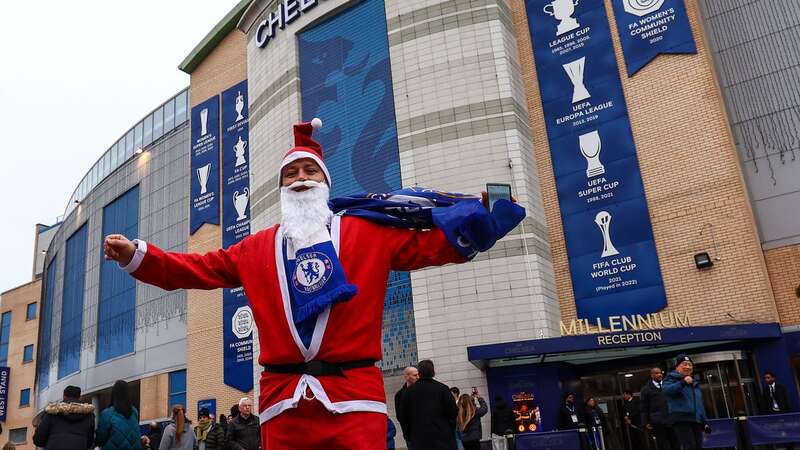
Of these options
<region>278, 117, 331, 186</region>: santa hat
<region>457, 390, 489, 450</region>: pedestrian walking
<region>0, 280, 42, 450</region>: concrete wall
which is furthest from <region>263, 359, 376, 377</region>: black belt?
<region>0, 280, 42, 450</region>: concrete wall

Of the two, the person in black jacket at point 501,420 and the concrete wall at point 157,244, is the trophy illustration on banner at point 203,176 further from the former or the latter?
the person in black jacket at point 501,420

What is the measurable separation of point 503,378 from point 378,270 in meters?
12.8

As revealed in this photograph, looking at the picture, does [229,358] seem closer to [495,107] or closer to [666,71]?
Answer: [495,107]

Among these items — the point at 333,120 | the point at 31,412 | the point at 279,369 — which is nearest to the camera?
the point at 279,369

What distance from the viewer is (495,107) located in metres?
17.5

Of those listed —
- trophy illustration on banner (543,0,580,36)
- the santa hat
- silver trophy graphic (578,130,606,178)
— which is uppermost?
trophy illustration on banner (543,0,580,36)

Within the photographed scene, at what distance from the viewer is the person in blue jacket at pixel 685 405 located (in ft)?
25.4

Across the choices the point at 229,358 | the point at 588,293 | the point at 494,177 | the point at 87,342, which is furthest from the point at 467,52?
the point at 87,342

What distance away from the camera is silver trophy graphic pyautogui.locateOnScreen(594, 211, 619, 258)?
53.9 feet

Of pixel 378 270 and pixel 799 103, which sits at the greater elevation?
pixel 799 103

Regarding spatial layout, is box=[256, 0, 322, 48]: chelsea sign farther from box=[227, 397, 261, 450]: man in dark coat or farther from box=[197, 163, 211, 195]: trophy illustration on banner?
box=[227, 397, 261, 450]: man in dark coat

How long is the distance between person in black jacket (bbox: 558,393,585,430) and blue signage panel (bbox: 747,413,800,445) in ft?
15.7

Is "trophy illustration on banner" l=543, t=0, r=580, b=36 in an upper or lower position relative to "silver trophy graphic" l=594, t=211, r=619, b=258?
upper

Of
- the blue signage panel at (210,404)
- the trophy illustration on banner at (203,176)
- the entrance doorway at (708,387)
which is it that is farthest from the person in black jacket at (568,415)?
the trophy illustration on banner at (203,176)
